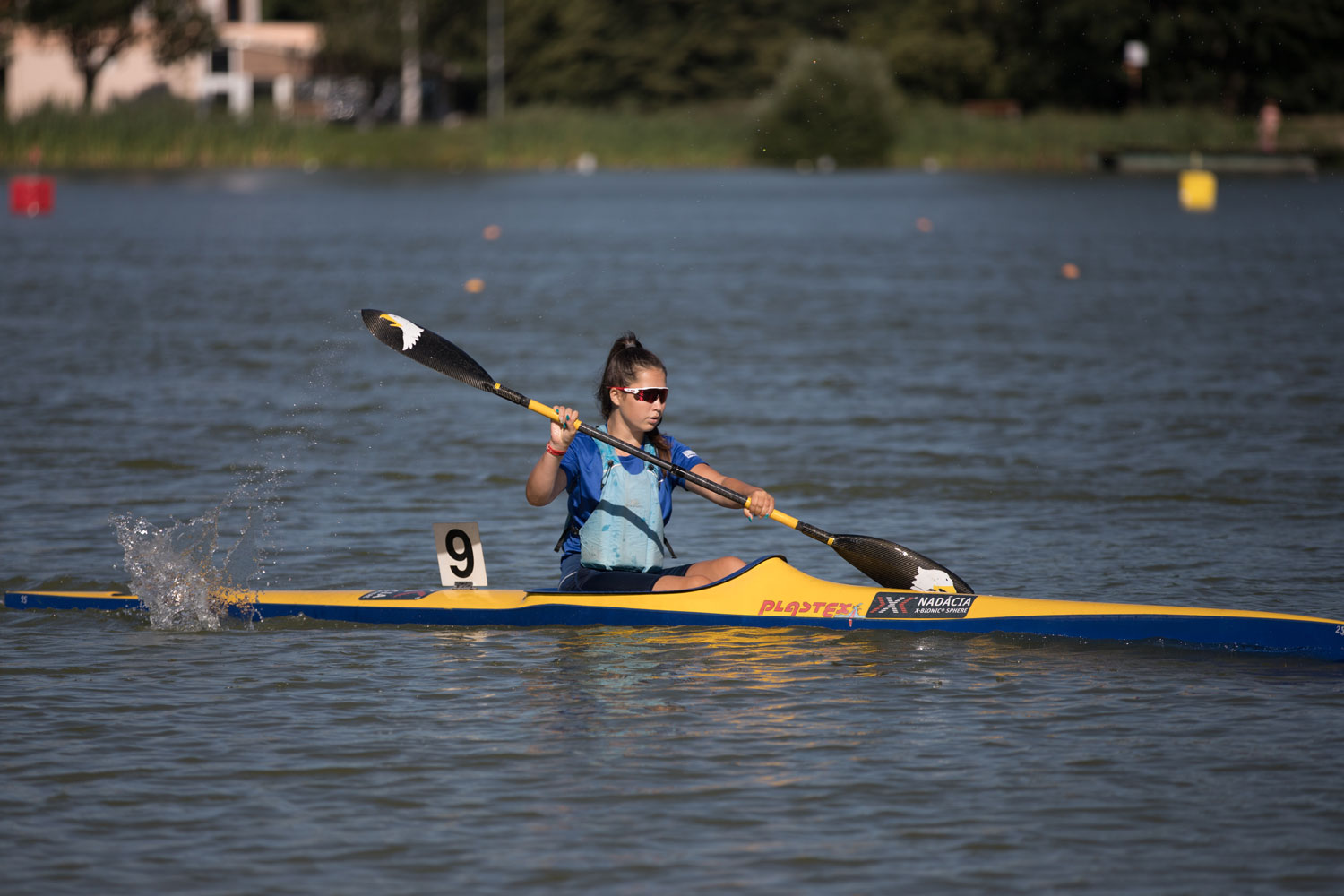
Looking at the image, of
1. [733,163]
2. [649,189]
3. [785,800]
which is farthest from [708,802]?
[733,163]

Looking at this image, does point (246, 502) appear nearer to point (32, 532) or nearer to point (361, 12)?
point (32, 532)

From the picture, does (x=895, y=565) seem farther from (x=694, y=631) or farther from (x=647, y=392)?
(x=647, y=392)

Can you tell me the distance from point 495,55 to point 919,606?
76.3 m

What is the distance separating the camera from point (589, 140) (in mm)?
68188

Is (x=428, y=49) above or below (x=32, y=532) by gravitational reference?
above

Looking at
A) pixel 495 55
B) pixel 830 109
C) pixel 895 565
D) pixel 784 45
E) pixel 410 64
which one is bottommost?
pixel 895 565

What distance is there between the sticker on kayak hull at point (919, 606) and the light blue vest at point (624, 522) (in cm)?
92

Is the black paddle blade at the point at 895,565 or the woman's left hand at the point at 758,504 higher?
the woman's left hand at the point at 758,504

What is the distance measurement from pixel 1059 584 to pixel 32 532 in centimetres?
523

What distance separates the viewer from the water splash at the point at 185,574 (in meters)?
7.65

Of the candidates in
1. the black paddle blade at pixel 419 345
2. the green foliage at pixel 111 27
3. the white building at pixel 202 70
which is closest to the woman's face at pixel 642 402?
the black paddle blade at pixel 419 345

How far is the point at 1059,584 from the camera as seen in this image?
8414 mm

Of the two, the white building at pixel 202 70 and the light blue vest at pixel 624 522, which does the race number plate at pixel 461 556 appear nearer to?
the light blue vest at pixel 624 522

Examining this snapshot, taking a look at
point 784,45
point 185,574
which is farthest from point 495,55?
point 185,574
